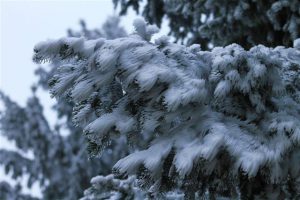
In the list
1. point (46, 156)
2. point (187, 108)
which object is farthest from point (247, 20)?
point (46, 156)

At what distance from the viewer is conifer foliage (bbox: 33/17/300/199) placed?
7.80 feet

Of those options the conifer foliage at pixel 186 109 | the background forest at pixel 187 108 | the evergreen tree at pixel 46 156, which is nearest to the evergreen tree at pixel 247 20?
the background forest at pixel 187 108

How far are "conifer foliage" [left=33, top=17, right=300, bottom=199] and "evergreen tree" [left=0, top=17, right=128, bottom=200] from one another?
9.44m

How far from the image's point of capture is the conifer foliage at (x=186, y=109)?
2.38 meters

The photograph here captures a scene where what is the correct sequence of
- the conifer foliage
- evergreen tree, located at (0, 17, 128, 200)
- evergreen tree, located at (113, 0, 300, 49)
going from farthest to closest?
evergreen tree, located at (0, 17, 128, 200) → evergreen tree, located at (113, 0, 300, 49) → the conifer foliage

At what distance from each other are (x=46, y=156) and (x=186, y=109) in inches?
398

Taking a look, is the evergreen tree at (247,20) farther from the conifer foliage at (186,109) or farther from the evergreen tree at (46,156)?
the evergreen tree at (46,156)

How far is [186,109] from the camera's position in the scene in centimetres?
254

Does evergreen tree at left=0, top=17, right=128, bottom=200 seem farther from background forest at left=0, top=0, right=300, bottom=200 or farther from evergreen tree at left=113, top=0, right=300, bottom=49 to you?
background forest at left=0, top=0, right=300, bottom=200

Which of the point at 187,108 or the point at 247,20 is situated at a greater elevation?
the point at 187,108

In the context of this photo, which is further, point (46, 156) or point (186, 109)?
point (46, 156)

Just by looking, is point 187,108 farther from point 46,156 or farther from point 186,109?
point 46,156

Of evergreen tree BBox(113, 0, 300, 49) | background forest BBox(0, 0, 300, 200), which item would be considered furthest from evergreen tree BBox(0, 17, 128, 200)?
background forest BBox(0, 0, 300, 200)

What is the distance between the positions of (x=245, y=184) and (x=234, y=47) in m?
0.74
